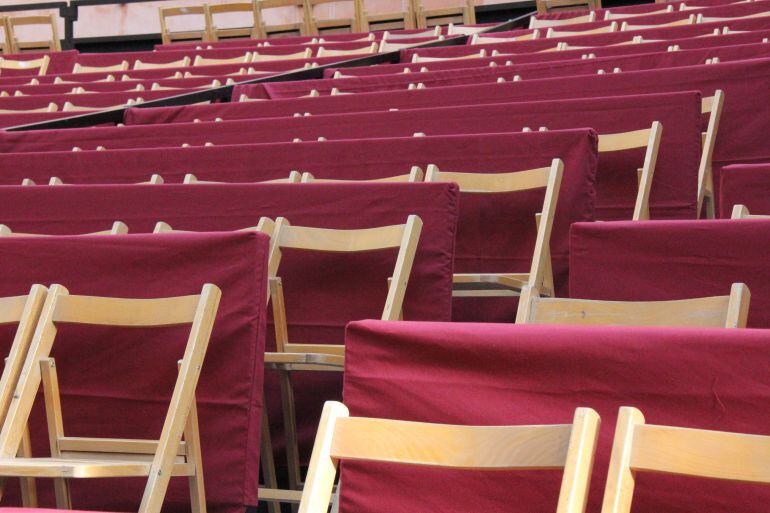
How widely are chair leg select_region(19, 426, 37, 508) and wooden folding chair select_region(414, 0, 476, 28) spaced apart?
253 inches

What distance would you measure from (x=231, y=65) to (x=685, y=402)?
16.7 ft

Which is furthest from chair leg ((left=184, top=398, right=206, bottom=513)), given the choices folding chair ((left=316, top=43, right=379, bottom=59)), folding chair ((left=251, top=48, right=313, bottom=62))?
folding chair ((left=251, top=48, right=313, bottom=62))

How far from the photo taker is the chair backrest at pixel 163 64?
6952 mm

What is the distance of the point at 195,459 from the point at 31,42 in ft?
25.6

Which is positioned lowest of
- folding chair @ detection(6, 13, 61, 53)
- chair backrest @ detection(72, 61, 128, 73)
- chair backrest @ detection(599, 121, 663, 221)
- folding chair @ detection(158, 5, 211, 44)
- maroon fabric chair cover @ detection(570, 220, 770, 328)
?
maroon fabric chair cover @ detection(570, 220, 770, 328)

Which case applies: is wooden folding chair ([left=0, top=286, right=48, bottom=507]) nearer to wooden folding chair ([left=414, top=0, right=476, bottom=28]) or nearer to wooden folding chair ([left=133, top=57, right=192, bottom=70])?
wooden folding chair ([left=133, top=57, right=192, bottom=70])

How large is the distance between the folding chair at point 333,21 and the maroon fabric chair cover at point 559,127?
4.80m

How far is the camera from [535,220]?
2.78 metres

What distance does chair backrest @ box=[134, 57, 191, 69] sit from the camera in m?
6.95

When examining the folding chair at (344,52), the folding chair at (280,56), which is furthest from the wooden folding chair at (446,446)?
the folding chair at (280,56)

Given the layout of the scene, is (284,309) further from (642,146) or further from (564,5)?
(564,5)

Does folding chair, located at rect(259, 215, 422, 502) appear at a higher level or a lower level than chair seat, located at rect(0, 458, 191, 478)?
higher

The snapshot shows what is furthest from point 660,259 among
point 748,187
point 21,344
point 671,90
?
point 671,90

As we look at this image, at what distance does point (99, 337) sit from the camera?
218cm
